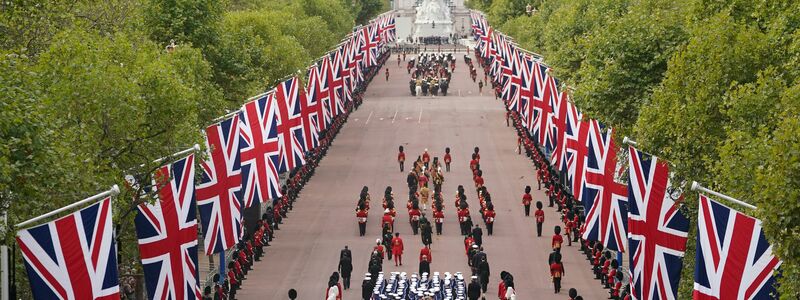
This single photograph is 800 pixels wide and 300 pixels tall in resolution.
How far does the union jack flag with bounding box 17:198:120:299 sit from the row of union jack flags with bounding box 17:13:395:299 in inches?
0.6

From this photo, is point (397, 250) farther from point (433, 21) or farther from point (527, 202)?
point (433, 21)

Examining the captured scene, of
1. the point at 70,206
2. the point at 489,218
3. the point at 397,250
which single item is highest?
the point at 70,206

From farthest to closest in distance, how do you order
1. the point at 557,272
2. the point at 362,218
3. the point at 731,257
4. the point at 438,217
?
the point at 438,217
the point at 362,218
the point at 557,272
the point at 731,257

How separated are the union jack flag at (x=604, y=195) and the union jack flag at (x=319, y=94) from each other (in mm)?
24133

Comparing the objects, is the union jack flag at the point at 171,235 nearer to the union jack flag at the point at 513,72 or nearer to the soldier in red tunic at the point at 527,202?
the soldier in red tunic at the point at 527,202

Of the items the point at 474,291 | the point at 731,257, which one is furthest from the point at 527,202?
the point at 731,257

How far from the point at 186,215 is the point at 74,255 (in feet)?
30.8

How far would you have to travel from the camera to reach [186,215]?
114 ft

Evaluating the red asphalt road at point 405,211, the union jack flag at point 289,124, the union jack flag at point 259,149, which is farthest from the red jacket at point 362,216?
the union jack flag at point 259,149

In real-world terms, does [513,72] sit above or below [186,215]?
below

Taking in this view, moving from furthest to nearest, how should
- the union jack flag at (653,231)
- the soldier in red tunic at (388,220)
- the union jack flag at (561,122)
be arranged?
the soldier in red tunic at (388,220) → the union jack flag at (561,122) → the union jack flag at (653,231)

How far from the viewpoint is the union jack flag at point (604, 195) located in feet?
135

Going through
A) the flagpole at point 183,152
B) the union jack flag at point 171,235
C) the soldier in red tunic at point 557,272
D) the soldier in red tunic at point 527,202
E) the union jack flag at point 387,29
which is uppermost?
the flagpole at point 183,152

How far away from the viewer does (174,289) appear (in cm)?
3344
